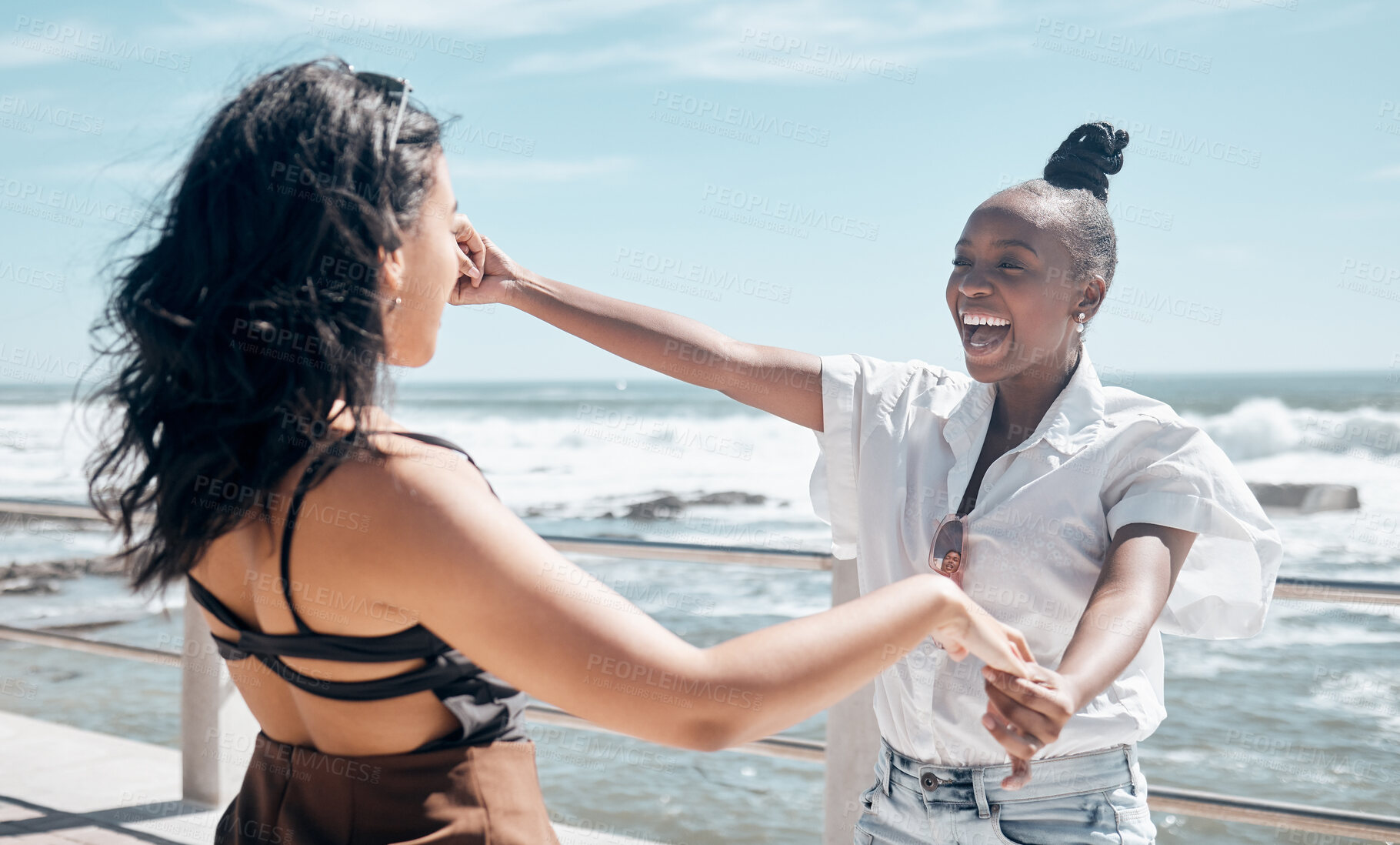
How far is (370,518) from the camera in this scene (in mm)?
957

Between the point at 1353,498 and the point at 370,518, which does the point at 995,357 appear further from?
the point at 1353,498

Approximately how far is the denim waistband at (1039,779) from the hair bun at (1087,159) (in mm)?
901

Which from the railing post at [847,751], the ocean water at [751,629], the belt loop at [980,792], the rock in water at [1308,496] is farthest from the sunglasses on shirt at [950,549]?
the rock in water at [1308,496]

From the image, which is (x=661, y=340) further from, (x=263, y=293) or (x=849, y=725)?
(x=849, y=725)

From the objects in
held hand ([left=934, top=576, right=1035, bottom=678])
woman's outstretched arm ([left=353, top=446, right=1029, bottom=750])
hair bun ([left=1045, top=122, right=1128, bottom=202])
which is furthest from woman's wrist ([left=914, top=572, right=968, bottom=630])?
hair bun ([left=1045, top=122, right=1128, bottom=202])

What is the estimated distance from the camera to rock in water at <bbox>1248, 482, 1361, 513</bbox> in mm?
19219

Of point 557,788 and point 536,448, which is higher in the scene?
point 557,788

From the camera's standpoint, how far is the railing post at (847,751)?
2.69 meters

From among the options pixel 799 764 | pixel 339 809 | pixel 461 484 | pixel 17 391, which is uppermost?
pixel 461 484

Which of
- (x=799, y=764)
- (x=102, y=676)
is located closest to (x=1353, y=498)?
(x=799, y=764)

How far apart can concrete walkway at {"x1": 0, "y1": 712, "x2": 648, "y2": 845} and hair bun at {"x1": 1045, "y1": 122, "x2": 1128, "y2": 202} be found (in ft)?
8.00

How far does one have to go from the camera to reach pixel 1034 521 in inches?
58.7

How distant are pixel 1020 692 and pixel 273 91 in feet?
3.54

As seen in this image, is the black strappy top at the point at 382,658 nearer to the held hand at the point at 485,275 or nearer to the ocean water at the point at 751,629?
the ocean water at the point at 751,629
